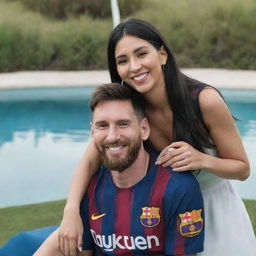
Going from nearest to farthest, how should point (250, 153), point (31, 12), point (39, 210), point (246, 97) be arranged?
point (39, 210) → point (250, 153) → point (246, 97) → point (31, 12)

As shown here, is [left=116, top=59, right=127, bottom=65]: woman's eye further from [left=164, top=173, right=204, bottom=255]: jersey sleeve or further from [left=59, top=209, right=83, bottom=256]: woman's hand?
[left=59, top=209, right=83, bottom=256]: woman's hand

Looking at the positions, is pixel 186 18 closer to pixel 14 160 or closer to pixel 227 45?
pixel 227 45

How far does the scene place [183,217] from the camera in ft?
5.72

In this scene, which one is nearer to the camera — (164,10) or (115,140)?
(115,140)

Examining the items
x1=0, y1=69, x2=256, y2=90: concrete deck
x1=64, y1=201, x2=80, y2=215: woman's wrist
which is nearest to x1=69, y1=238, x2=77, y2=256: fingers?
x1=64, y1=201, x2=80, y2=215: woman's wrist

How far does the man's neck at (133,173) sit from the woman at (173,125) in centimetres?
6

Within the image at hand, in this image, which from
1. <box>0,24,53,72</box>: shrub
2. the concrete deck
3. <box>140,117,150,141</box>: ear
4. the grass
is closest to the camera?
<box>140,117,150,141</box>: ear

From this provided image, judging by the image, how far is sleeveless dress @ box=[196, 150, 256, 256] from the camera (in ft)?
6.93

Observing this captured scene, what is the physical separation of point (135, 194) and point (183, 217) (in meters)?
0.19

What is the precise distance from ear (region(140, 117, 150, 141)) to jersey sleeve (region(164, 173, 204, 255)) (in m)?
0.19

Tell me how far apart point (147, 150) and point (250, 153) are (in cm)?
550

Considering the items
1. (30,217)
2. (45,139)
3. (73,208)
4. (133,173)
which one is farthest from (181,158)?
(45,139)

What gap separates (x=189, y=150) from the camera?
1817 millimetres

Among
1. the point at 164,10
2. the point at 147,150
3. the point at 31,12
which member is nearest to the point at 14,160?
the point at 147,150
